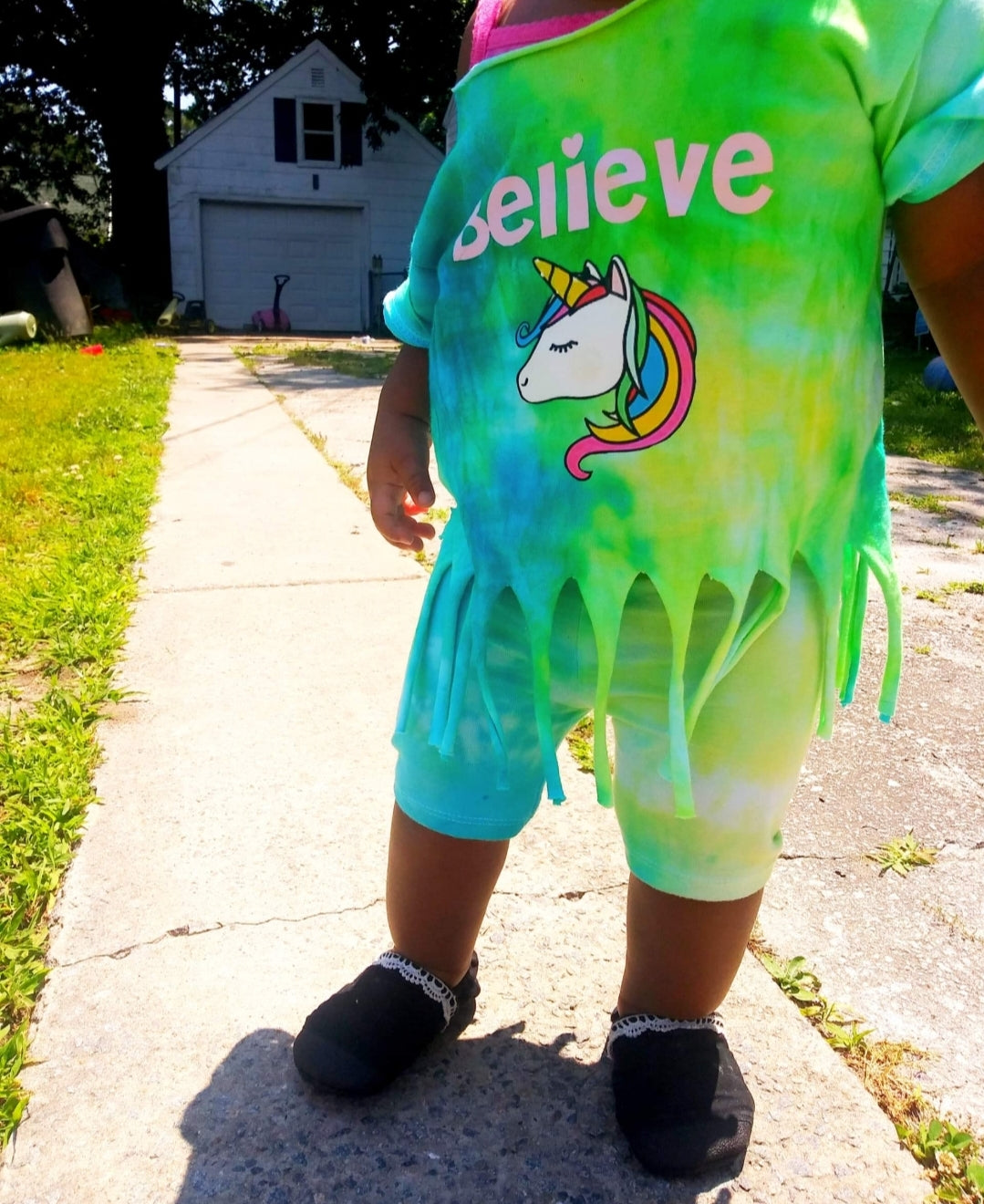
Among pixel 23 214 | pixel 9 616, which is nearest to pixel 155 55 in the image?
pixel 23 214

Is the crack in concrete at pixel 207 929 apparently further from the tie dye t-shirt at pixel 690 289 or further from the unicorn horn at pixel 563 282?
the unicorn horn at pixel 563 282

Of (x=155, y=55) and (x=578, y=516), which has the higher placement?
(x=155, y=55)

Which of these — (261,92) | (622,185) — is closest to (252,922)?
(622,185)

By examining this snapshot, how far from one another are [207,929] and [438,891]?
42 centimetres

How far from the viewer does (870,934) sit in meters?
1.49

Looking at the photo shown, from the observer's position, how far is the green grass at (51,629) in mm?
1447

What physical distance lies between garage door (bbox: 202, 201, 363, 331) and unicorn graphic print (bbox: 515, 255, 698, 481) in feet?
58.1

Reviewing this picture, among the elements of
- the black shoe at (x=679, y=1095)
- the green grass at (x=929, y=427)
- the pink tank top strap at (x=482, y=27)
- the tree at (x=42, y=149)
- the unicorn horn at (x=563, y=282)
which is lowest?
the green grass at (x=929, y=427)

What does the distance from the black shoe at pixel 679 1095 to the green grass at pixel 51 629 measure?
26.8 inches

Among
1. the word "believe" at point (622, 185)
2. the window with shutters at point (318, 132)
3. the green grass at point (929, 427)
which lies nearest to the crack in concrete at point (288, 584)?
the word "believe" at point (622, 185)

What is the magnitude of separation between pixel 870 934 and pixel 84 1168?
1.07 metres

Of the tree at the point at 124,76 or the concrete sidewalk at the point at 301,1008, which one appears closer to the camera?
the concrete sidewalk at the point at 301,1008

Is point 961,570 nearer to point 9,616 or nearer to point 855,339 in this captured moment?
point 855,339

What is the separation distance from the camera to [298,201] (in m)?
17.6
